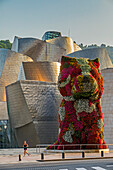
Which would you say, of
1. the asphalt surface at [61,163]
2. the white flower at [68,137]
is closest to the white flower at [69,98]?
the white flower at [68,137]

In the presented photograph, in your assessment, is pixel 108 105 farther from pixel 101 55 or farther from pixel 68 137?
pixel 101 55

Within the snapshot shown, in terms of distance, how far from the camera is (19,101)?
41500 millimetres

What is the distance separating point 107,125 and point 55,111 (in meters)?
8.42

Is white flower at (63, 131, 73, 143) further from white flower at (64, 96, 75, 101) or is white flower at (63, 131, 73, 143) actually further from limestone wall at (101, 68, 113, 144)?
limestone wall at (101, 68, 113, 144)

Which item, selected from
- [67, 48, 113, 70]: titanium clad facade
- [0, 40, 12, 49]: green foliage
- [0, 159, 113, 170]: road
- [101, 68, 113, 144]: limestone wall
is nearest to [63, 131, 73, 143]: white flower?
[0, 159, 113, 170]: road

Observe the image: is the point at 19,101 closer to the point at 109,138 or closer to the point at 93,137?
the point at 109,138

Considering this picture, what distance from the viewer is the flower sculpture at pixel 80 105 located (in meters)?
23.2

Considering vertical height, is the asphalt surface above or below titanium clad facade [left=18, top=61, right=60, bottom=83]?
below

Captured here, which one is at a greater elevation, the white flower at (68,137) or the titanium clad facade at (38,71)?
the titanium clad facade at (38,71)

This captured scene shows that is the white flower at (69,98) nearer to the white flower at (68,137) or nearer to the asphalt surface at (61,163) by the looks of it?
the white flower at (68,137)

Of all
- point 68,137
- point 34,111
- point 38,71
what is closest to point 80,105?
point 68,137

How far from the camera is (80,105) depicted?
78.4 ft

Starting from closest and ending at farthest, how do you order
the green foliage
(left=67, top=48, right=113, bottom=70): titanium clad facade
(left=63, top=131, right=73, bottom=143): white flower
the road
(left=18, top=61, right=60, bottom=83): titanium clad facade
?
the road → (left=63, top=131, right=73, bottom=143): white flower → (left=18, top=61, right=60, bottom=83): titanium clad facade → (left=67, top=48, right=113, bottom=70): titanium clad facade → the green foliage

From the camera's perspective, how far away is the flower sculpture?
23.2 m
